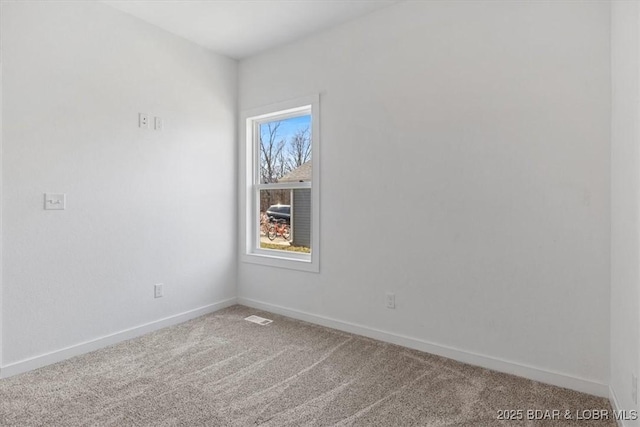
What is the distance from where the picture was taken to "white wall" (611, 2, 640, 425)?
4.82 ft

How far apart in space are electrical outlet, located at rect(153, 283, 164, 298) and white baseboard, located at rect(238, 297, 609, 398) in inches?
43.5

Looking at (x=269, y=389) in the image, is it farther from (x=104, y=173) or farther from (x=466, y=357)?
(x=104, y=173)

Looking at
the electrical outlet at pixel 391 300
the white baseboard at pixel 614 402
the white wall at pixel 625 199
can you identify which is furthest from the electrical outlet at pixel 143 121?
the white baseboard at pixel 614 402

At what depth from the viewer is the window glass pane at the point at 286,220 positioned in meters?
3.41

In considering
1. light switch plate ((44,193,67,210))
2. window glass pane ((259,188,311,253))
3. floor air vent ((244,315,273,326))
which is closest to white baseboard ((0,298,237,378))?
floor air vent ((244,315,273,326))

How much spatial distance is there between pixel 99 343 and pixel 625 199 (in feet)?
11.5

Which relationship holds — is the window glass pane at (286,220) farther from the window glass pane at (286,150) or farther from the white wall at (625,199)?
the white wall at (625,199)

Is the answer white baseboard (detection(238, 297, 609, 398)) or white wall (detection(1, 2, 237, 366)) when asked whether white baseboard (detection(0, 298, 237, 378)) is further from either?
white baseboard (detection(238, 297, 609, 398))

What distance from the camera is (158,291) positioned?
10.2 feet

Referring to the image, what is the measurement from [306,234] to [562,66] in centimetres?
235

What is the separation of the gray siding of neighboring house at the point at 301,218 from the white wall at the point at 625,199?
2.27 metres

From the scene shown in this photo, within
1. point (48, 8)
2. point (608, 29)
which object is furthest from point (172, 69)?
point (608, 29)

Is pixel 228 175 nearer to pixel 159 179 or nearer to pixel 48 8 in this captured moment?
pixel 159 179

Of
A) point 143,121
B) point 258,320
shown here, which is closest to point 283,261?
point 258,320
